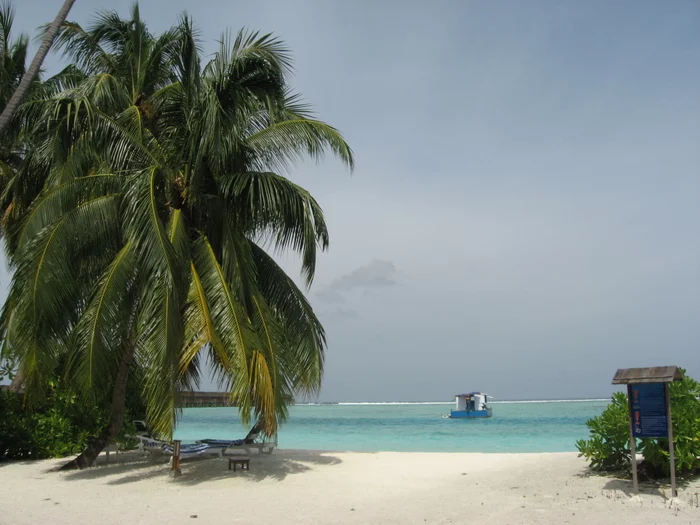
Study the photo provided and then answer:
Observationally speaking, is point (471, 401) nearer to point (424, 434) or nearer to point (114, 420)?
point (424, 434)

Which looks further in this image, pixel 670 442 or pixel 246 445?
pixel 246 445

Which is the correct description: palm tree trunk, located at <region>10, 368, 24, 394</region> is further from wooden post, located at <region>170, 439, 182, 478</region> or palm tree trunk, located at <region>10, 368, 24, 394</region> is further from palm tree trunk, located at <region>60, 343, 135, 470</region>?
wooden post, located at <region>170, 439, 182, 478</region>

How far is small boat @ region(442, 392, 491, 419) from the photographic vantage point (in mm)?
52281

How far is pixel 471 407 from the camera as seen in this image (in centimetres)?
5397

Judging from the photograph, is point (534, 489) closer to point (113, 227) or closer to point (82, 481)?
point (82, 481)

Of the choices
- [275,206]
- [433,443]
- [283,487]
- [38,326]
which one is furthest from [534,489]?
[433,443]

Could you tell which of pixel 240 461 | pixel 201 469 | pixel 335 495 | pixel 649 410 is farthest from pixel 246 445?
pixel 649 410

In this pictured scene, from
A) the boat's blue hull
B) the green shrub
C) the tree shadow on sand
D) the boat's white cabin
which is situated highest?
the green shrub

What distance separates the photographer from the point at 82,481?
10.7 meters

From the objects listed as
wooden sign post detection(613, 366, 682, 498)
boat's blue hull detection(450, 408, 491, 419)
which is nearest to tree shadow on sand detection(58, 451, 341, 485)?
wooden sign post detection(613, 366, 682, 498)

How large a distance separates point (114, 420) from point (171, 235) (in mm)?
3883

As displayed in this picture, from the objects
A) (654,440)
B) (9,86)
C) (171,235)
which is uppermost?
(9,86)

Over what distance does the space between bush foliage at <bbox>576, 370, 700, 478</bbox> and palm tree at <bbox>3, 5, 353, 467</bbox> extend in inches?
196

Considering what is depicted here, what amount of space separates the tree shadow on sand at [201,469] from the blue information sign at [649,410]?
572 centimetres
